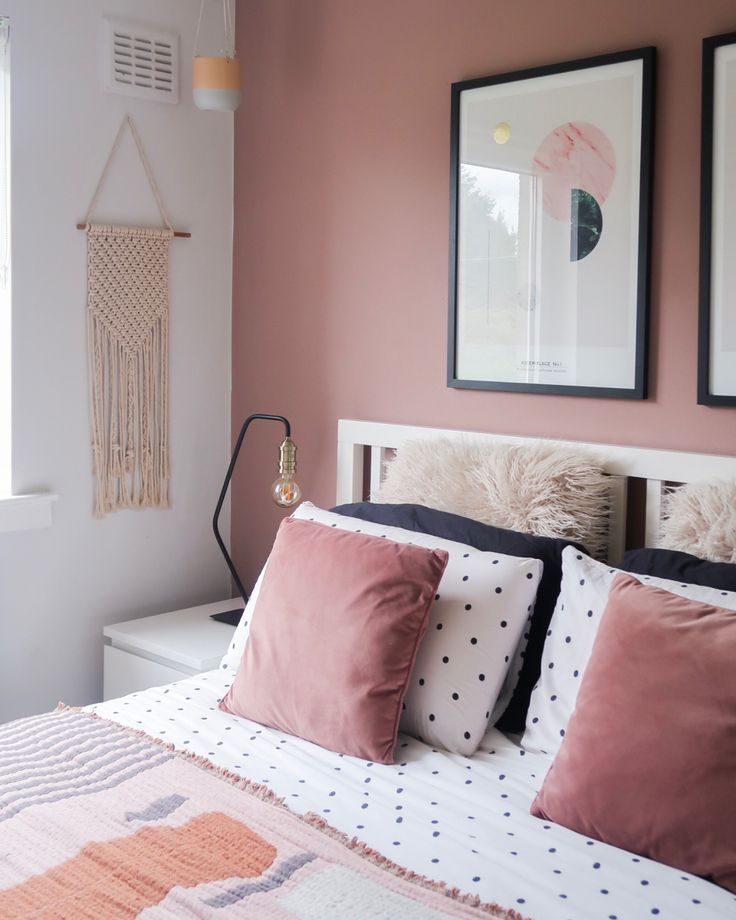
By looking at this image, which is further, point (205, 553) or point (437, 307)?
point (205, 553)

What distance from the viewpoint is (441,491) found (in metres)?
2.51

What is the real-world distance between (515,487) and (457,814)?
837 millimetres

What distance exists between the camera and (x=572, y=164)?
2.42 m

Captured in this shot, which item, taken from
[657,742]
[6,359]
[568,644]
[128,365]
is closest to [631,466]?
[568,644]

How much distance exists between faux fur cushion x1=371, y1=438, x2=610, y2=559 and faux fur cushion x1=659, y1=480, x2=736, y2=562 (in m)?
0.20

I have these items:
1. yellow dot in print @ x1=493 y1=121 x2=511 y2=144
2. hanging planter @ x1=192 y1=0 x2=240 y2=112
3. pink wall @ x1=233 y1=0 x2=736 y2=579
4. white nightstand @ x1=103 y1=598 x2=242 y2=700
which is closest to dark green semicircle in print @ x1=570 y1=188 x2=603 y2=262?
pink wall @ x1=233 y1=0 x2=736 y2=579

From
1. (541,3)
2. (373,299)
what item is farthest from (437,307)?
(541,3)

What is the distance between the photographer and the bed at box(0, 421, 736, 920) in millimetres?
1464

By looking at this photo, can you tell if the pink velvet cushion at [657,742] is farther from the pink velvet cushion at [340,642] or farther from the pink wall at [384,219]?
the pink wall at [384,219]

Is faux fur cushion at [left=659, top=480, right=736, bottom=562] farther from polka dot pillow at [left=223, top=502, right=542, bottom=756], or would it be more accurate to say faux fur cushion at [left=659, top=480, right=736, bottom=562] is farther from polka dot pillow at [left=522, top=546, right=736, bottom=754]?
polka dot pillow at [left=223, top=502, right=542, bottom=756]

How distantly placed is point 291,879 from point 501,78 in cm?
188

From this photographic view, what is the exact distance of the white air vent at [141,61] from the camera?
292cm

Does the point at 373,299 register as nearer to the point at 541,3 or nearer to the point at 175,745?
the point at 541,3

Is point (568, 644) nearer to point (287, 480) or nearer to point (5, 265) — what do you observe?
point (287, 480)
